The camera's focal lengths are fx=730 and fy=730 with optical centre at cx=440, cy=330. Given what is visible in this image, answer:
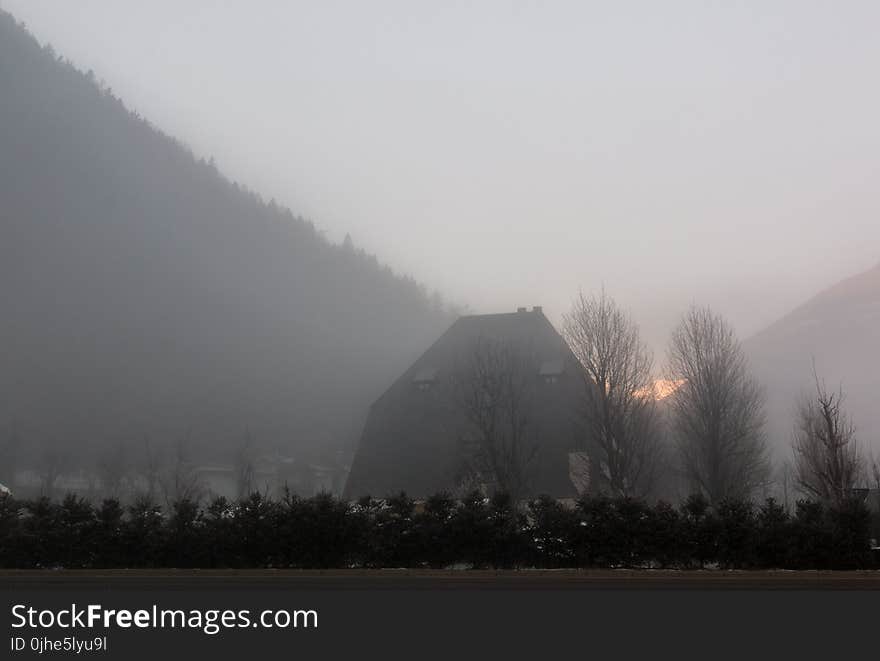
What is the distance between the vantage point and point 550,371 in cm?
4547

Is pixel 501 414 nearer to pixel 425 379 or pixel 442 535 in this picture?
pixel 425 379

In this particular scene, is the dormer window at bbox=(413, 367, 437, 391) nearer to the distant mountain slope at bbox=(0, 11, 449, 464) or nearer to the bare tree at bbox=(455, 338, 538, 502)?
the bare tree at bbox=(455, 338, 538, 502)

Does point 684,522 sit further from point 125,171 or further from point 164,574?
point 125,171

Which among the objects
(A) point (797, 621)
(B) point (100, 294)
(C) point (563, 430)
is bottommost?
(A) point (797, 621)

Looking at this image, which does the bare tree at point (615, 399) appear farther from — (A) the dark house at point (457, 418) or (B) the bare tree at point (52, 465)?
(B) the bare tree at point (52, 465)

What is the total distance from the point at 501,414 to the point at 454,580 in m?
24.3

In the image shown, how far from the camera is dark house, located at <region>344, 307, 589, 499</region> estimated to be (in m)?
40.5

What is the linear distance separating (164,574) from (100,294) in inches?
4040

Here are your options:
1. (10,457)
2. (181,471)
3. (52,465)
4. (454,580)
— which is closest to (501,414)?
(454,580)

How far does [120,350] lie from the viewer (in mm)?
97125

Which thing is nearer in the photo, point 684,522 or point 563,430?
point 684,522

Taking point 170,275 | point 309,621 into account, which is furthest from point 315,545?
point 170,275

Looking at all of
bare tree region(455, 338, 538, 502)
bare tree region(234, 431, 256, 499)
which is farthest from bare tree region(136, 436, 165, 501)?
bare tree region(455, 338, 538, 502)

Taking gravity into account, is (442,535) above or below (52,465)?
below
